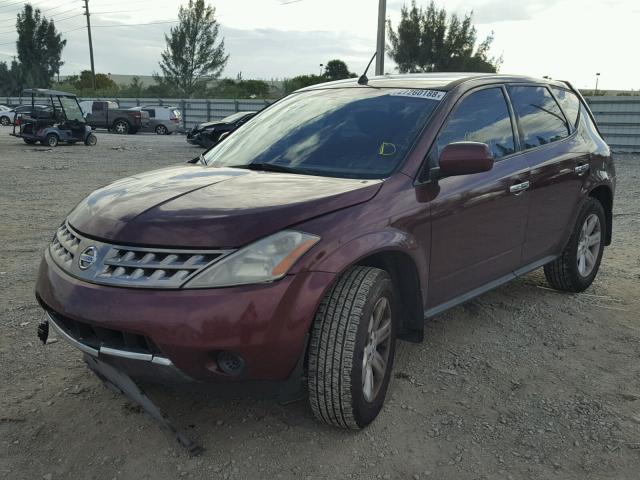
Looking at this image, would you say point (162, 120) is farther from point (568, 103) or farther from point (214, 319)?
point (214, 319)

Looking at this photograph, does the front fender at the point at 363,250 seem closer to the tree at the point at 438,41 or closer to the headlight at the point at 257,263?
the headlight at the point at 257,263

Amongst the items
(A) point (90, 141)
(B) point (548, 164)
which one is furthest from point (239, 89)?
(B) point (548, 164)

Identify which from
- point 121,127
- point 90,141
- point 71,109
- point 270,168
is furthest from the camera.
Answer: point 121,127

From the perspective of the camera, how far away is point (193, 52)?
186 feet

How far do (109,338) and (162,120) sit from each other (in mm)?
30539

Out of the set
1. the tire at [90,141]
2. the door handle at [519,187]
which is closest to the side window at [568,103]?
the door handle at [519,187]

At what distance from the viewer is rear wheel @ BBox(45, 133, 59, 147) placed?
19672 mm

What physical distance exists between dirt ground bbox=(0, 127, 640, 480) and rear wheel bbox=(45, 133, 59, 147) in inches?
663

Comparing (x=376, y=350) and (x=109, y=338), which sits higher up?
(x=109, y=338)

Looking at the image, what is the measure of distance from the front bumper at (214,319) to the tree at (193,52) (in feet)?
188

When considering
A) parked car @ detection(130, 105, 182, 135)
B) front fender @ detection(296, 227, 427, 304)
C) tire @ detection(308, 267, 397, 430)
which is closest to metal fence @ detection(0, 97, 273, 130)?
parked car @ detection(130, 105, 182, 135)

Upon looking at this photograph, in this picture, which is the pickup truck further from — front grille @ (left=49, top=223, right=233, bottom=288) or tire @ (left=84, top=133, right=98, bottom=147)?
front grille @ (left=49, top=223, right=233, bottom=288)

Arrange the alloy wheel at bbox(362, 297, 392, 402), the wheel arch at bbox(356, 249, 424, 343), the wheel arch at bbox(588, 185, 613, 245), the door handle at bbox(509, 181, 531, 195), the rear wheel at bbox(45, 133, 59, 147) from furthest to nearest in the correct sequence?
the rear wheel at bbox(45, 133, 59, 147)
the wheel arch at bbox(588, 185, 613, 245)
the door handle at bbox(509, 181, 531, 195)
the wheel arch at bbox(356, 249, 424, 343)
the alloy wheel at bbox(362, 297, 392, 402)

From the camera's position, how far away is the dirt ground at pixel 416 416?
2.59 metres
